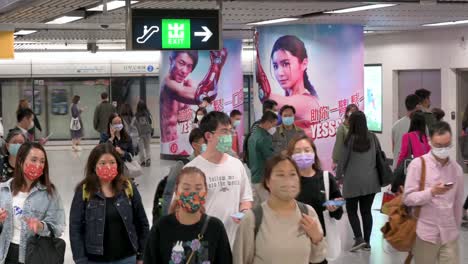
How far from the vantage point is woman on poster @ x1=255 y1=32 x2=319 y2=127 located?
15328 mm

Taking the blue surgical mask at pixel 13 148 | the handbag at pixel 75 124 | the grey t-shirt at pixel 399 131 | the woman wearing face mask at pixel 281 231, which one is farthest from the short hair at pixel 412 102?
the handbag at pixel 75 124

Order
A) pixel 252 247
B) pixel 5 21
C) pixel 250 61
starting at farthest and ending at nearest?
pixel 250 61 < pixel 5 21 < pixel 252 247

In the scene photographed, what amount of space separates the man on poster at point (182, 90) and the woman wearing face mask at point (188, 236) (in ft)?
53.2

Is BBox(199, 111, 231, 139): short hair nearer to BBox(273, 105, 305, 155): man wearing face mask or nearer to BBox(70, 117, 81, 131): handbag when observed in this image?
BBox(273, 105, 305, 155): man wearing face mask

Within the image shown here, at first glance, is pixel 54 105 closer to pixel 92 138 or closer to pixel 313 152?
pixel 92 138

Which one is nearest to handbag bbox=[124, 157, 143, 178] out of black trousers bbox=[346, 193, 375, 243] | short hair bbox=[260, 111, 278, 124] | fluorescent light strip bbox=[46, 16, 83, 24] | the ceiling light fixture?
short hair bbox=[260, 111, 278, 124]

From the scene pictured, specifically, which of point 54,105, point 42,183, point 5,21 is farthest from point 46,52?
point 42,183

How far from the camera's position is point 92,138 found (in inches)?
1150

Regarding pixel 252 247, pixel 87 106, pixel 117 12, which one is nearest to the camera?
pixel 252 247

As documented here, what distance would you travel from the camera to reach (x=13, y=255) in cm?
566

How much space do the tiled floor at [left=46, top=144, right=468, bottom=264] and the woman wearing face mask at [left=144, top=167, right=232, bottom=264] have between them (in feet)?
15.8

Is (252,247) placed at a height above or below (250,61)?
below

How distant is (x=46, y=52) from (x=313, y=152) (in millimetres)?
22840

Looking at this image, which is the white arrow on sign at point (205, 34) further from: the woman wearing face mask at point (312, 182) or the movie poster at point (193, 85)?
the movie poster at point (193, 85)
